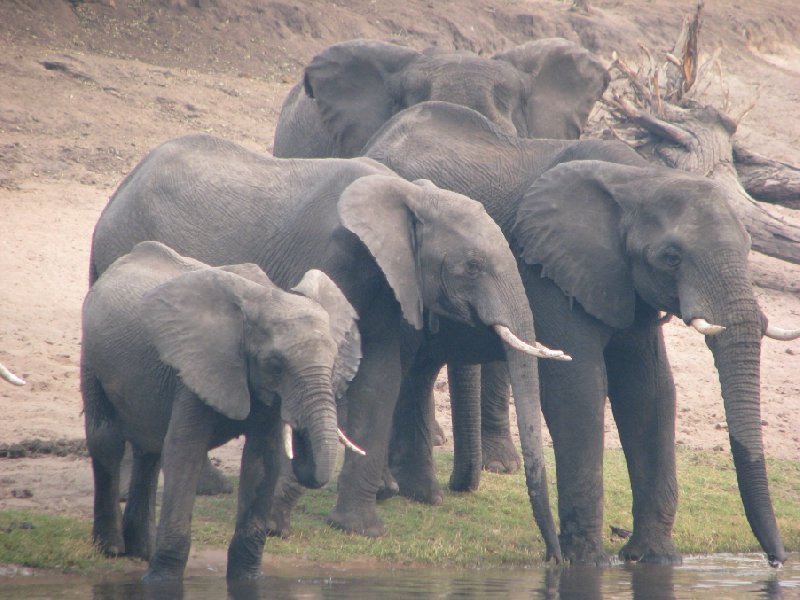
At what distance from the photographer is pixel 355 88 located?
1114 cm

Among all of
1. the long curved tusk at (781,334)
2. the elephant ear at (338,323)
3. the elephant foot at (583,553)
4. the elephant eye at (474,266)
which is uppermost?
the elephant eye at (474,266)

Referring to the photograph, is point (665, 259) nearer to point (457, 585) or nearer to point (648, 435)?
point (648, 435)

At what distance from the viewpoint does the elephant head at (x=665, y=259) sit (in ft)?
24.3

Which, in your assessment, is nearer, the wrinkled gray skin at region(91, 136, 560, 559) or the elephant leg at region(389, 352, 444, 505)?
the wrinkled gray skin at region(91, 136, 560, 559)

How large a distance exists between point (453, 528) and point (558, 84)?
4.17 m

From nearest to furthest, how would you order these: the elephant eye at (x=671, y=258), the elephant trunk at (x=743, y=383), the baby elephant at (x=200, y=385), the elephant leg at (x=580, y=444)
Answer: the baby elephant at (x=200, y=385) → the elephant trunk at (x=743, y=383) → the elephant eye at (x=671, y=258) → the elephant leg at (x=580, y=444)

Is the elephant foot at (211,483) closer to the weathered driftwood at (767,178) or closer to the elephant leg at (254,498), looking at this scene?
the elephant leg at (254,498)

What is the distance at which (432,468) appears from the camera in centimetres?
910

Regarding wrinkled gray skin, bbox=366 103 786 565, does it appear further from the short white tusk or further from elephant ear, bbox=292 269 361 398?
the short white tusk

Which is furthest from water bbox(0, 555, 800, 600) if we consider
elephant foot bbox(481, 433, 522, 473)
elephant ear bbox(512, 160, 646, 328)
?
elephant foot bbox(481, 433, 522, 473)

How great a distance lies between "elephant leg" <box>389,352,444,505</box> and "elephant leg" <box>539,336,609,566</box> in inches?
43.4

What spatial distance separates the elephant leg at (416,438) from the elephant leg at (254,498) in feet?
7.01

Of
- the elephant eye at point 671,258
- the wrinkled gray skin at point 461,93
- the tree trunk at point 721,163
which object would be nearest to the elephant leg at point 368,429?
the elephant eye at point 671,258

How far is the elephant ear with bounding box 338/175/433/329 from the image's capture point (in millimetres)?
7844
